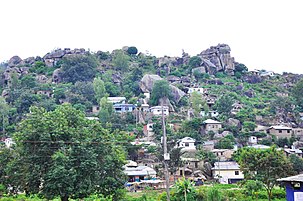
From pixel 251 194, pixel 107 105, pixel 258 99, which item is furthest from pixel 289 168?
pixel 258 99

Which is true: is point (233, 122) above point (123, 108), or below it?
below

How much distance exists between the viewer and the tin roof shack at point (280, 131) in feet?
166

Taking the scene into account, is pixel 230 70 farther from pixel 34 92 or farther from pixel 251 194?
pixel 251 194

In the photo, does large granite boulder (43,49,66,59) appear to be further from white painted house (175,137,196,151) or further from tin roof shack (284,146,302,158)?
tin roof shack (284,146,302,158)

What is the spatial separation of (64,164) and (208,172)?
76.4 ft

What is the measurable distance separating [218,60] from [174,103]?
77.3ft

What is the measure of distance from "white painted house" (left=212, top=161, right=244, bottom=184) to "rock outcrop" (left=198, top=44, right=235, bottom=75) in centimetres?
4139

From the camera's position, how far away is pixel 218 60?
81.2 meters

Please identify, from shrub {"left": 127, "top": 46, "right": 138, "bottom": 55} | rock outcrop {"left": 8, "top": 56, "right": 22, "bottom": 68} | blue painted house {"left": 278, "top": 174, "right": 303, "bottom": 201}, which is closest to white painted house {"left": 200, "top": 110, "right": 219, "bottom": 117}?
shrub {"left": 127, "top": 46, "right": 138, "bottom": 55}

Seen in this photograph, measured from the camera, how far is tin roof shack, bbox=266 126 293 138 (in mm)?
50500

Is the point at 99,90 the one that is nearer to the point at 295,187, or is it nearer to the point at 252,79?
the point at 252,79

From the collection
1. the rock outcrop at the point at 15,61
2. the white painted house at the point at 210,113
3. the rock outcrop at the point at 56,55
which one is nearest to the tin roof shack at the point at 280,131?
the white painted house at the point at 210,113

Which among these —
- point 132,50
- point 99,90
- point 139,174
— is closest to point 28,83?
point 99,90

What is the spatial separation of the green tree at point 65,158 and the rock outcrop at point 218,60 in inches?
2301
